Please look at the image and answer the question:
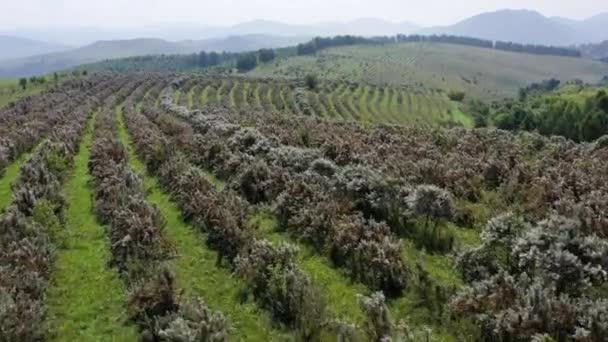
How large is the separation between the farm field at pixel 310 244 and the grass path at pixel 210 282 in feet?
0.15

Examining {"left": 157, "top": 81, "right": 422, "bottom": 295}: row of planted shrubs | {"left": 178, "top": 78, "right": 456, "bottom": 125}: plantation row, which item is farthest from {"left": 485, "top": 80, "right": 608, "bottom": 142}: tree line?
{"left": 157, "top": 81, "right": 422, "bottom": 295}: row of planted shrubs

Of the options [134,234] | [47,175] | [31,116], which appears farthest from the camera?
[31,116]

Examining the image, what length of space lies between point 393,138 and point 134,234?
54.8 feet

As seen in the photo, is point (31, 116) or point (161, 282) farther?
point (31, 116)

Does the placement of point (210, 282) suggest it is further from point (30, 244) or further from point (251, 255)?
point (30, 244)

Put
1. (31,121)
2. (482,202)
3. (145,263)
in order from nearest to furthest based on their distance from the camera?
(145,263) → (482,202) → (31,121)

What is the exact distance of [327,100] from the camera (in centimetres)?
9875

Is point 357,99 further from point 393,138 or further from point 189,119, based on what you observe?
point 393,138

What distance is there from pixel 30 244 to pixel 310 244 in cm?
729

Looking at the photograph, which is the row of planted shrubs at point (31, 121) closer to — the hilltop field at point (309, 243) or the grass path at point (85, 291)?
the hilltop field at point (309, 243)

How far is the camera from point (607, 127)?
82.3 m

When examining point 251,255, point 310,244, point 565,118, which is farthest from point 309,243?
point 565,118

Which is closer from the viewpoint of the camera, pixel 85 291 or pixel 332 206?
pixel 85 291

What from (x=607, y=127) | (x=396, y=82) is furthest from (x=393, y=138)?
(x=396, y=82)
